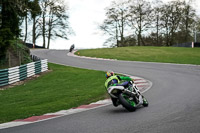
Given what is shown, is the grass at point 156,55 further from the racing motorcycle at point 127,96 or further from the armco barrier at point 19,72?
the racing motorcycle at point 127,96

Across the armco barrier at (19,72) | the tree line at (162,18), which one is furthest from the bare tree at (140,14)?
the armco barrier at (19,72)

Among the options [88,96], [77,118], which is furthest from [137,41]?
[77,118]

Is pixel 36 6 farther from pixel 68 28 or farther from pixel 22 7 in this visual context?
pixel 68 28

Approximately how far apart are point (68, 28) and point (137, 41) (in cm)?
1608

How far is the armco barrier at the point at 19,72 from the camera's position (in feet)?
61.0

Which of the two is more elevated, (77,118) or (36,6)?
(36,6)

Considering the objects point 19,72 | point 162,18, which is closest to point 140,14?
point 162,18

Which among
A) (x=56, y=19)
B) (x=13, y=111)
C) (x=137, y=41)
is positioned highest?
(x=56, y=19)

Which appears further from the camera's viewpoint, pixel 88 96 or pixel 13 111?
pixel 88 96

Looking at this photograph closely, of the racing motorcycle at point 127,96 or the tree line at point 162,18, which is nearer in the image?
the racing motorcycle at point 127,96

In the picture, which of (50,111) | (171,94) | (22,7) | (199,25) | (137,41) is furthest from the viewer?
(137,41)

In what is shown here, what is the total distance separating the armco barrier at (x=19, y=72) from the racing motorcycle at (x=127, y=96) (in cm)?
1183

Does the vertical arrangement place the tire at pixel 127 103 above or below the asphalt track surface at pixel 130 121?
above

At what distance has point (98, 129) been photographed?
6461mm
